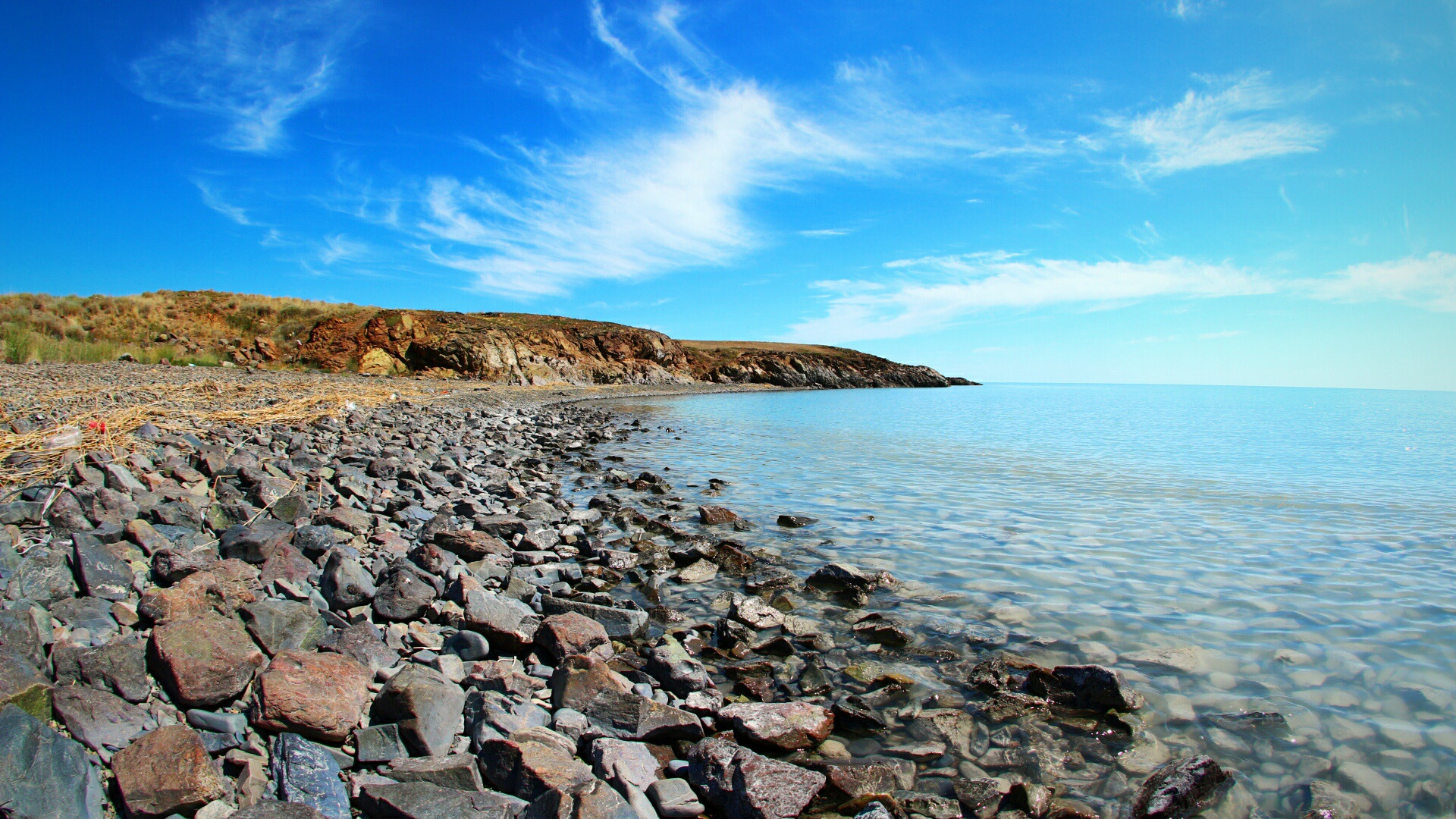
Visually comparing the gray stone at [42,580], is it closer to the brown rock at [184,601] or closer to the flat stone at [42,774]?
the brown rock at [184,601]

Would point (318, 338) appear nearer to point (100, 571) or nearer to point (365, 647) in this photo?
point (100, 571)

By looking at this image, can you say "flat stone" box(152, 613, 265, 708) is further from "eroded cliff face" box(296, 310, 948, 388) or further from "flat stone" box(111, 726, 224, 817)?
"eroded cliff face" box(296, 310, 948, 388)

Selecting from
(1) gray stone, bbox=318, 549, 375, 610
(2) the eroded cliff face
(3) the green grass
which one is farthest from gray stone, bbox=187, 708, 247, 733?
(2) the eroded cliff face

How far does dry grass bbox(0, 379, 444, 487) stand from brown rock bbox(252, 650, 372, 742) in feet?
12.2

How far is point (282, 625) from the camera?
11.7 feet

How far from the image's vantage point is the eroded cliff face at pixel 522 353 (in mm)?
43688

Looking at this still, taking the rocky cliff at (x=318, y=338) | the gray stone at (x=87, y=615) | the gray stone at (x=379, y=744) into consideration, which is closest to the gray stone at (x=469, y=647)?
the gray stone at (x=379, y=744)

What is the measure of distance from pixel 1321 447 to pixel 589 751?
25687 mm

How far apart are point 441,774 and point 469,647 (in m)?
1.49

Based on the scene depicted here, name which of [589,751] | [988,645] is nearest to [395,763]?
[589,751]

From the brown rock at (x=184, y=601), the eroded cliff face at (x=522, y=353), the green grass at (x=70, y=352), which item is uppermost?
the eroded cliff face at (x=522, y=353)

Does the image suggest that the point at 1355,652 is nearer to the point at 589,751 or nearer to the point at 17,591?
the point at 589,751

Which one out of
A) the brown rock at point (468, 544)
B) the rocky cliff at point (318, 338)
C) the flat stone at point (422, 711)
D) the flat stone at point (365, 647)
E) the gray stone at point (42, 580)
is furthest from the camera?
the rocky cliff at point (318, 338)

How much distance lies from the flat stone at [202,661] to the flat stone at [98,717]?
0.16 meters
